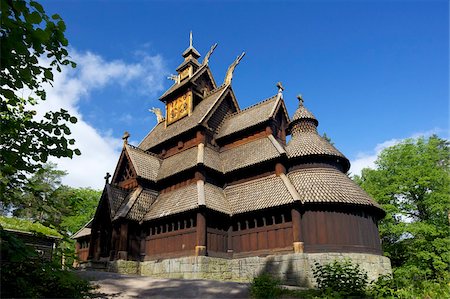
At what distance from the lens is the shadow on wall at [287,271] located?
17.9m

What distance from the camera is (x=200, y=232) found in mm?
Result: 20391

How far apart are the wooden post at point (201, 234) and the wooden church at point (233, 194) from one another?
0.19ft

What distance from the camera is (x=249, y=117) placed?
1057 inches

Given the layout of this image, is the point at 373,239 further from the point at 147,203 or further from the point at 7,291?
the point at 7,291

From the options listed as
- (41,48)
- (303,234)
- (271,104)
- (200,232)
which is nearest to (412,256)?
(303,234)

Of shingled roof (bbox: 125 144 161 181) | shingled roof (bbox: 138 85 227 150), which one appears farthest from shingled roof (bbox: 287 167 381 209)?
shingled roof (bbox: 125 144 161 181)

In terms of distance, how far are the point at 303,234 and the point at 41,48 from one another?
17.3 m

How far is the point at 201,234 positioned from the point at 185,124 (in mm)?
10709

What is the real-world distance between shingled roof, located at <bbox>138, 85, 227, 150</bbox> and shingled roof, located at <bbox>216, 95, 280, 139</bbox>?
2.09 metres

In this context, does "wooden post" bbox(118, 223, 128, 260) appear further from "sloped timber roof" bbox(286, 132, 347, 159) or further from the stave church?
"sloped timber roof" bbox(286, 132, 347, 159)

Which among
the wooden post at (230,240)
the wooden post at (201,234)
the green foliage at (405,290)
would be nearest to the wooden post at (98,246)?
the wooden post at (201,234)

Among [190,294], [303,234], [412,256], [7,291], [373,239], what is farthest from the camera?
[412,256]

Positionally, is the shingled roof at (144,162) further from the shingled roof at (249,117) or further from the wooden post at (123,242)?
the shingled roof at (249,117)

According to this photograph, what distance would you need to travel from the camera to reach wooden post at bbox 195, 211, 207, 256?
20100 millimetres
